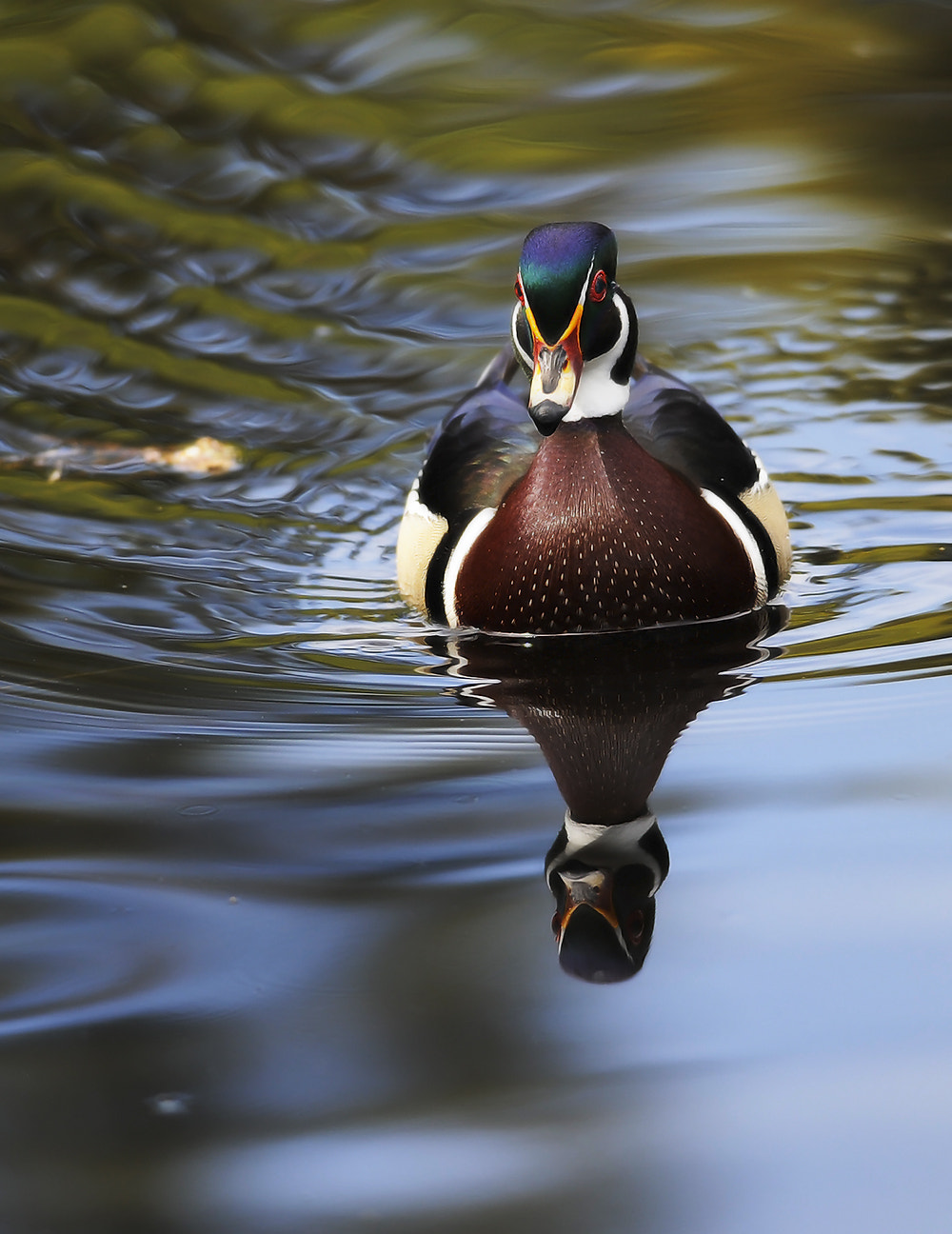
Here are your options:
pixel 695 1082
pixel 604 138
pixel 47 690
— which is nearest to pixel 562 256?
pixel 47 690

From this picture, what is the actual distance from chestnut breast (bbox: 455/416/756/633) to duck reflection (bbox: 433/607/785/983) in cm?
5

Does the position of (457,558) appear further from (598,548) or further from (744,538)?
(744,538)

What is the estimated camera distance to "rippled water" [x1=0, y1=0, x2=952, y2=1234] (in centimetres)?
214

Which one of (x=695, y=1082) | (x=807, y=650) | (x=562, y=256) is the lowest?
(x=807, y=650)

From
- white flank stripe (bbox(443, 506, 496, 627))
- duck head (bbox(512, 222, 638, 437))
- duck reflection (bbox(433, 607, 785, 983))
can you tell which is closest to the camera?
duck reflection (bbox(433, 607, 785, 983))

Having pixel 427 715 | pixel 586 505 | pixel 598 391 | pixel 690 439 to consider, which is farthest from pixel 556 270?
pixel 427 715

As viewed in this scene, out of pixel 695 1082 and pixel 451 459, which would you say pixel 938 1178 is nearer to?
pixel 695 1082

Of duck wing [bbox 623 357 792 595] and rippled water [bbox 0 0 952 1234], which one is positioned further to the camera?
duck wing [bbox 623 357 792 595]

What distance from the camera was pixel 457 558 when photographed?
4.37 metres

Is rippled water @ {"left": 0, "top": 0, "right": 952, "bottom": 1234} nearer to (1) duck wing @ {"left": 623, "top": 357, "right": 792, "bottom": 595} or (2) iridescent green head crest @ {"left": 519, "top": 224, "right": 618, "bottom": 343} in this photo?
(1) duck wing @ {"left": 623, "top": 357, "right": 792, "bottom": 595}

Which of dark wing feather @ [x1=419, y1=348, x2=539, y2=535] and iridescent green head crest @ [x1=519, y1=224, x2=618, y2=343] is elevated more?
iridescent green head crest @ [x1=519, y1=224, x2=618, y2=343]

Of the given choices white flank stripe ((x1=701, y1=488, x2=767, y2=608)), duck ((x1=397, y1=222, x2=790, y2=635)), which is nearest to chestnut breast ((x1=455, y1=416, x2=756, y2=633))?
duck ((x1=397, y1=222, x2=790, y2=635))

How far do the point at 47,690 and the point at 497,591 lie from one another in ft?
3.59

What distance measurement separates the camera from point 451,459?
15.2 ft
